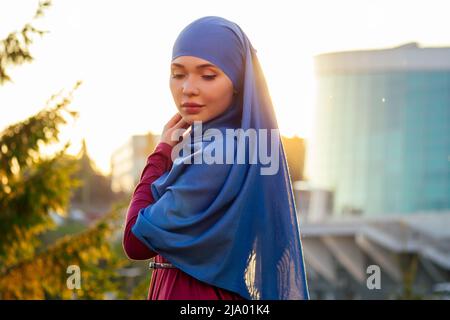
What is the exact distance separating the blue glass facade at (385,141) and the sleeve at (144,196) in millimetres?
41285

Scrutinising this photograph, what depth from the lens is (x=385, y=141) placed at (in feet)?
153

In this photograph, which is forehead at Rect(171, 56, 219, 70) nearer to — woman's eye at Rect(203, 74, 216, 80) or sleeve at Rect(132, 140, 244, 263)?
woman's eye at Rect(203, 74, 216, 80)

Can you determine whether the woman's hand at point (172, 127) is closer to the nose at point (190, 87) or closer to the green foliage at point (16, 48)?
the nose at point (190, 87)

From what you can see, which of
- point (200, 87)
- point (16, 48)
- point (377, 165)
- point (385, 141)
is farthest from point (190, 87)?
point (377, 165)

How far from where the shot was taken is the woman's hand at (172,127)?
101 inches

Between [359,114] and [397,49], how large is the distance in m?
3.62

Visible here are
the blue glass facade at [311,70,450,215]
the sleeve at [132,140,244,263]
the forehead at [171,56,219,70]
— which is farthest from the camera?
the blue glass facade at [311,70,450,215]

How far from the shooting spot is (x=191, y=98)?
2525 mm

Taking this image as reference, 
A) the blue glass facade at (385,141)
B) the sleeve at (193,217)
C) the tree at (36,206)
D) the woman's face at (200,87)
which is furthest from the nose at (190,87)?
the blue glass facade at (385,141)

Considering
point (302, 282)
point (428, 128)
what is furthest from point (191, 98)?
point (428, 128)

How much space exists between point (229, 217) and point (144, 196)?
23 centimetres

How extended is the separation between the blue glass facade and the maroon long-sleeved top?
136 ft

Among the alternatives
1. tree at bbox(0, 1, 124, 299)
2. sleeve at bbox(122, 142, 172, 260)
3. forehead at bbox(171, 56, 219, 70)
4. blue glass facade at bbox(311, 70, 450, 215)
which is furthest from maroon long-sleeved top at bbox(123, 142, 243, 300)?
blue glass facade at bbox(311, 70, 450, 215)

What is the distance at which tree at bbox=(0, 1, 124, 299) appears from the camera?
328 inches
